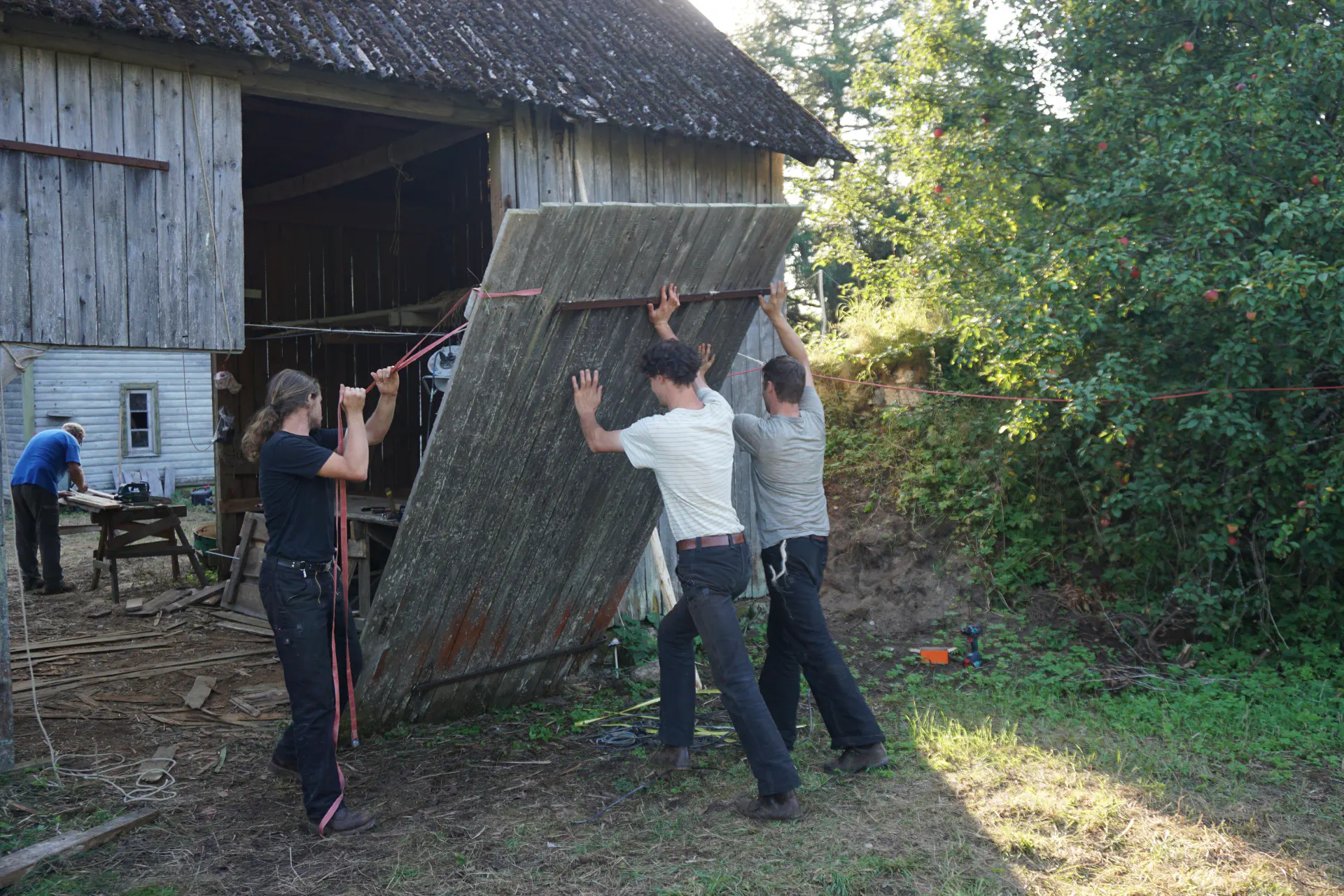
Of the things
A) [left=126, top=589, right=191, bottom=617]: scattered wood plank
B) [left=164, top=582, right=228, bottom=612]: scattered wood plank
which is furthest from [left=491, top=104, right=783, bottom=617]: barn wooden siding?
[left=126, top=589, right=191, bottom=617]: scattered wood plank

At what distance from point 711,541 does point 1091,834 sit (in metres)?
2.08

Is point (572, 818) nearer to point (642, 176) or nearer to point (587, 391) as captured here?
point (587, 391)

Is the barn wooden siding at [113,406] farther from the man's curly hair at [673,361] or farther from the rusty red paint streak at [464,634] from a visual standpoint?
the man's curly hair at [673,361]

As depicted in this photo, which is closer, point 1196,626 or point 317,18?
point 317,18

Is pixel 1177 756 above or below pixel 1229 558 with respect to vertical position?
below

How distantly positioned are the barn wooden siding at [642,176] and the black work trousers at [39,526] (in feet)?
23.1

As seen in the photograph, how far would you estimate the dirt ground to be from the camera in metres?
4.20

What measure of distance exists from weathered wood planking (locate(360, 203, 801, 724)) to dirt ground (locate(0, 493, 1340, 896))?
0.61m

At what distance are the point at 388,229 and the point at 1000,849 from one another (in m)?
10.1

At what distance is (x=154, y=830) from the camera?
486 cm

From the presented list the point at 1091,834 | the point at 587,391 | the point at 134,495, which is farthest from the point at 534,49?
the point at 134,495

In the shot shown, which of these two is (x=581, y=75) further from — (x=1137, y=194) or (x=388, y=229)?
(x=388, y=229)

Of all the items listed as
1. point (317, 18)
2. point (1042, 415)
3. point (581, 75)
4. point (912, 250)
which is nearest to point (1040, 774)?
point (1042, 415)

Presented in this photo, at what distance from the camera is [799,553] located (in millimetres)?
5258
